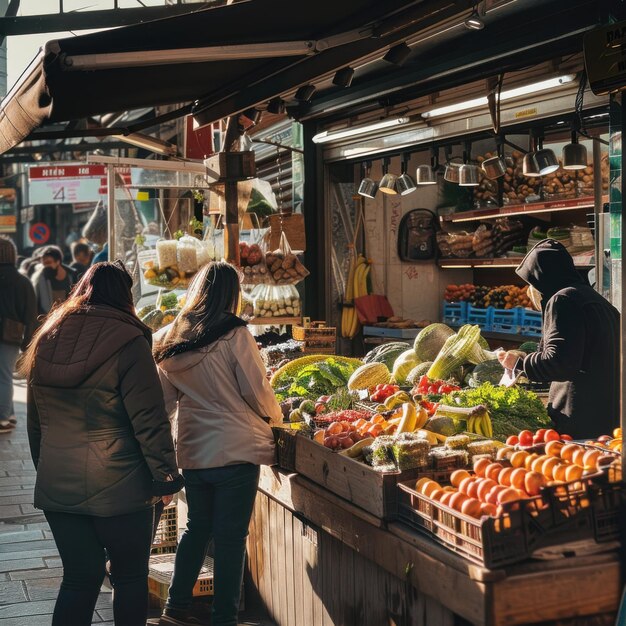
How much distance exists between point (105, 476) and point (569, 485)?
2.06m

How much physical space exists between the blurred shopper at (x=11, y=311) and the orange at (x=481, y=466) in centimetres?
847

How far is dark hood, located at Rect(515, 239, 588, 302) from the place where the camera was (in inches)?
219

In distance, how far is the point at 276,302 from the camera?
858 centimetres

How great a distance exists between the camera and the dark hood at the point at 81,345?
421 centimetres

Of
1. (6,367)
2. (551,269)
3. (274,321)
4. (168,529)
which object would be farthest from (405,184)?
(6,367)

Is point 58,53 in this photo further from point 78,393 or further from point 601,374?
point 601,374

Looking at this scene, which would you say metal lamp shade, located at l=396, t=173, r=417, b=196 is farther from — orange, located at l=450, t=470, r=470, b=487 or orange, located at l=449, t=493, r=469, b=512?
orange, located at l=449, t=493, r=469, b=512

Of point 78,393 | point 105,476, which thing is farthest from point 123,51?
point 105,476

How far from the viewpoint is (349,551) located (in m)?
4.42

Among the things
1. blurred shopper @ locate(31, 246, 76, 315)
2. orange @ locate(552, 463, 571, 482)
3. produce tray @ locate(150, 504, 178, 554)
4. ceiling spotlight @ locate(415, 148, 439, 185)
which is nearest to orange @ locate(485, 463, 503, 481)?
orange @ locate(552, 463, 571, 482)

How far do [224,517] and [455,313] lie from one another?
277 inches

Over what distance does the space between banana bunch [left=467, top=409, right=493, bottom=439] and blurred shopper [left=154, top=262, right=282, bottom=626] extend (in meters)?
1.03

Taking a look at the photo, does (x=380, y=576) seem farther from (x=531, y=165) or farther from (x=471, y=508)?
(x=531, y=165)

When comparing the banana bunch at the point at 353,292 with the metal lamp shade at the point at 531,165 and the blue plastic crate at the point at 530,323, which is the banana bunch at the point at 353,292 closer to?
the blue plastic crate at the point at 530,323
